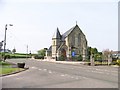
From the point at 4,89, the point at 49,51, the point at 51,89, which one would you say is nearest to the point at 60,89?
the point at 51,89

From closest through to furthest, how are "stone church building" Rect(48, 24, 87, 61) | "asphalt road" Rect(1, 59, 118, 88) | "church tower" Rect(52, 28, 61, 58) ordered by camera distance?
"asphalt road" Rect(1, 59, 118, 88) → "stone church building" Rect(48, 24, 87, 61) → "church tower" Rect(52, 28, 61, 58)

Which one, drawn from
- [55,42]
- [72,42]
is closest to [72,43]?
[72,42]

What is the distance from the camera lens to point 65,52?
308ft

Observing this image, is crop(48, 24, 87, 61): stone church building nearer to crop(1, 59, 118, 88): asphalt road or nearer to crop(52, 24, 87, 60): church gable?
crop(52, 24, 87, 60): church gable

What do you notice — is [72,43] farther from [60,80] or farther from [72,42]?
[60,80]

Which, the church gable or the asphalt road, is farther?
the church gable

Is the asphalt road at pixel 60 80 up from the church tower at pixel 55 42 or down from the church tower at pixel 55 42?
down

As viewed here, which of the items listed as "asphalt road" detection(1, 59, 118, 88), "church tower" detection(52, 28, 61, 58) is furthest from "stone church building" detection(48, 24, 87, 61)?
"asphalt road" detection(1, 59, 118, 88)

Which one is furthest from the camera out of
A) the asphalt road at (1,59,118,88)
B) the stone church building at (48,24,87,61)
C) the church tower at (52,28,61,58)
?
the church tower at (52,28,61,58)

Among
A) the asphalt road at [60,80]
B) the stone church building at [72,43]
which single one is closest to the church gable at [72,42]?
the stone church building at [72,43]

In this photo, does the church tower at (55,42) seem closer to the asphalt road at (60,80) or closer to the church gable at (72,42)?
the church gable at (72,42)

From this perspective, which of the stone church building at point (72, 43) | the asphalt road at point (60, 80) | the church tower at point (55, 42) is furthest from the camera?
the church tower at point (55, 42)

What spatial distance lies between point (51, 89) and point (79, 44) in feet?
280

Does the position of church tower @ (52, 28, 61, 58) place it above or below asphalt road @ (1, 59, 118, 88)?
above
